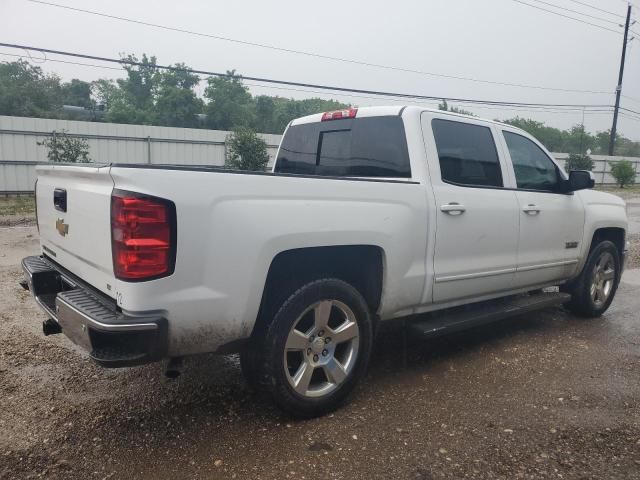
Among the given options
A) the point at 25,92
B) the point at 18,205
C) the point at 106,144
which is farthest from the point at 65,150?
the point at 25,92

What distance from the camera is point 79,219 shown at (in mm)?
2881

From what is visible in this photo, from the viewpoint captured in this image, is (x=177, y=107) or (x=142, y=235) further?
(x=177, y=107)

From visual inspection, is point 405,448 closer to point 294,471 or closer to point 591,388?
point 294,471

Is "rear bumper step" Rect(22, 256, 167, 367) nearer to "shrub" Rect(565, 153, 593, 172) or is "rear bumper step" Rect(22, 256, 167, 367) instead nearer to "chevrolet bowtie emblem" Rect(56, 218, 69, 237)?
"chevrolet bowtie emblem" Rect(56, 218, 69, 237)

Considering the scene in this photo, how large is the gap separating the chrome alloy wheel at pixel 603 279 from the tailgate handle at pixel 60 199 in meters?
5.06

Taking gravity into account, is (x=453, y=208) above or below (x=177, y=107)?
below

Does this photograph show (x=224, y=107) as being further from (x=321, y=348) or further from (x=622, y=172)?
(x=321, y=348)

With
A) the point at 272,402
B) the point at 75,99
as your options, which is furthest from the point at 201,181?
the point at 75,99

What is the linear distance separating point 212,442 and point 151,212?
4.49ft

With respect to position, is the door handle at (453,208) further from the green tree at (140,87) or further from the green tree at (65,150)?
the green tree at (140,87)

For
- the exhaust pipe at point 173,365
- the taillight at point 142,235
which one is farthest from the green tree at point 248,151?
the taillight at point 142,235

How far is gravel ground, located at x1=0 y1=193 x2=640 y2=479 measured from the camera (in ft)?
8.85

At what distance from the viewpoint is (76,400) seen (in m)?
3.35

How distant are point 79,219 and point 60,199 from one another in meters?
0.36
